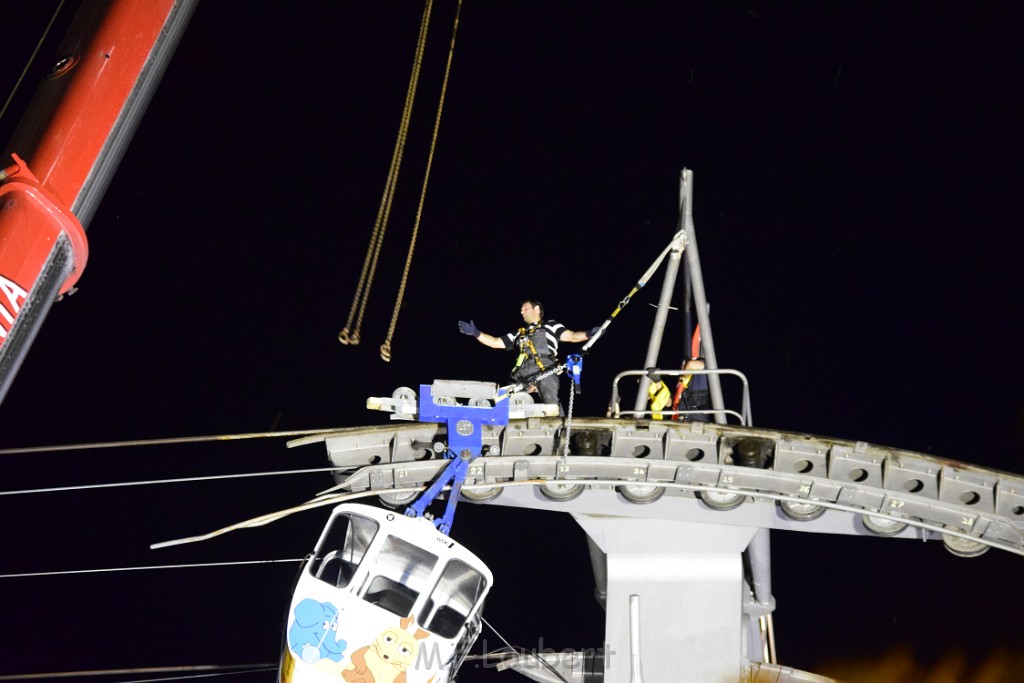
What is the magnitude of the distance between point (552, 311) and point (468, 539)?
3.88m

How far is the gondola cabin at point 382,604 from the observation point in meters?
12.2

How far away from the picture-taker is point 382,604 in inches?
496

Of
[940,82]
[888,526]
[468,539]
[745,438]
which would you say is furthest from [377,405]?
[940,82]

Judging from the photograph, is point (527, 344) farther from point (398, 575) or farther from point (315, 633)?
point (315, 633)

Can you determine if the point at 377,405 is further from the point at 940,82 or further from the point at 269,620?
the point at 940,82

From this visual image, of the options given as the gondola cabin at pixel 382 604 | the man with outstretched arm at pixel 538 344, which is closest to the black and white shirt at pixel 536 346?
the man with outstretched arm at pixel 538 344

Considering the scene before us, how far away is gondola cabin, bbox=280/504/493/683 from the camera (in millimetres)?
12234

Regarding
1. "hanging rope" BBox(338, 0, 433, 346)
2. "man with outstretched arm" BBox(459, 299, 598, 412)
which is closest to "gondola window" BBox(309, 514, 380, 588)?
"hanging rope" BBox(338, 0, 433, 346)

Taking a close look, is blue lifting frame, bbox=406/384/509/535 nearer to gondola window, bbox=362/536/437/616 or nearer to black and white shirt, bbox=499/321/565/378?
gondola window, bbox=362/536/437/616

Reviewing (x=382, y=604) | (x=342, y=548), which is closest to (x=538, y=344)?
(x=342, y=548)

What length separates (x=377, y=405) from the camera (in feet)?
44.3

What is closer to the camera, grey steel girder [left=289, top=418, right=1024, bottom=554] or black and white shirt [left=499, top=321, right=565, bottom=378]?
grey steel girder [left=289, top=418, right=1024, bottom=554]

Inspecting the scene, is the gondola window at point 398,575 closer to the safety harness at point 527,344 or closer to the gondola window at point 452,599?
the gondola window at point 452,599

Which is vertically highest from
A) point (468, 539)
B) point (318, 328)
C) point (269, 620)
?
point (318, 328)
